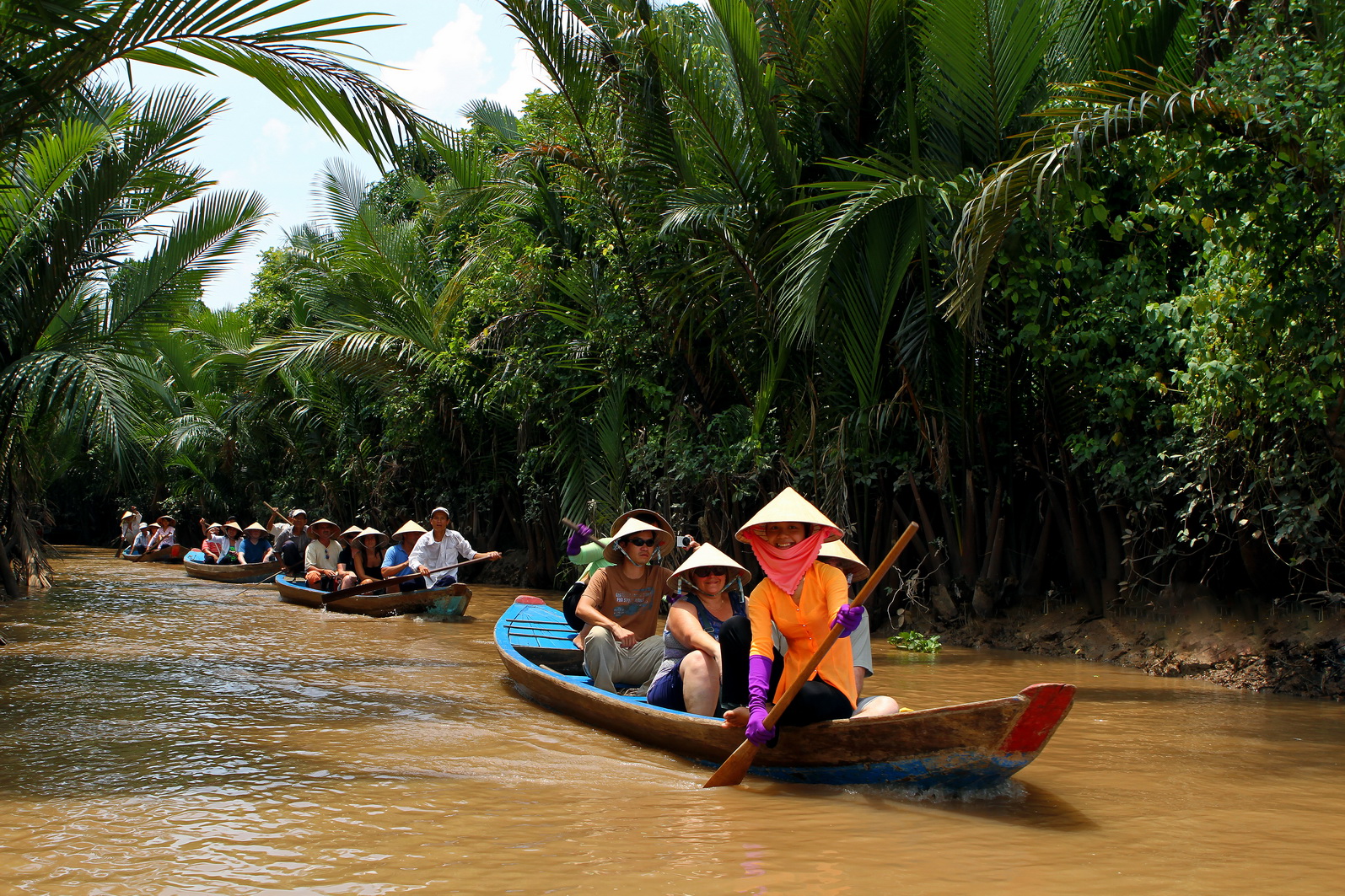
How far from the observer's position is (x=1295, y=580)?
7211mm

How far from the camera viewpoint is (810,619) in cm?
461

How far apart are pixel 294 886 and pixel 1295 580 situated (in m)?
6.78

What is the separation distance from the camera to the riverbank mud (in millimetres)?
6773

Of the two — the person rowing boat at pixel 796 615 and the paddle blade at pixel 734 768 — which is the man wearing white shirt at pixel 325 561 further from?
the person rowing boat at pixel 796 615

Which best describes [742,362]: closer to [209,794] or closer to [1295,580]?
[1295,580]

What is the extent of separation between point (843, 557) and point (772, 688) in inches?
27.3

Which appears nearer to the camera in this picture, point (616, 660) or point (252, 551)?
point (616, 660)

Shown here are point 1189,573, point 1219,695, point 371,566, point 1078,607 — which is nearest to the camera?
point 1219,695

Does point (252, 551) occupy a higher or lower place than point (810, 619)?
lower

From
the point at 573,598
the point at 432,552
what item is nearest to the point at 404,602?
the point at 432,552

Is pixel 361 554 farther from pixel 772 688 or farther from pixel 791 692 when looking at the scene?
pixel 791 692

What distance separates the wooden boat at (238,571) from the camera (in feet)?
56.7

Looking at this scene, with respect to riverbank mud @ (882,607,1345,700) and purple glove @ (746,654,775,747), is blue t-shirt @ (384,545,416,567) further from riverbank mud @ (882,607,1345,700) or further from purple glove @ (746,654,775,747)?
purple glove @ (746,654,775,747)

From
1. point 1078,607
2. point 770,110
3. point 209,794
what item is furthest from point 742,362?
point 209,794
